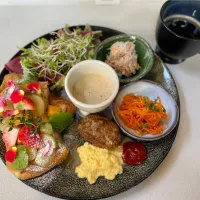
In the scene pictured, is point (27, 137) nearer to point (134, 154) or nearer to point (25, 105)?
point (25, 105)

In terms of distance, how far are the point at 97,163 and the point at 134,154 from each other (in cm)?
22

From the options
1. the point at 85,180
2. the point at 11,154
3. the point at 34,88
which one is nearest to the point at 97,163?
the point at 85,180

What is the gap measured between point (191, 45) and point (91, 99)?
718 millimetres

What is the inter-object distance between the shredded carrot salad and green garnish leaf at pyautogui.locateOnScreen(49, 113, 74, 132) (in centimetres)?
31

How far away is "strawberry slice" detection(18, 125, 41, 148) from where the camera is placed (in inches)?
58.6

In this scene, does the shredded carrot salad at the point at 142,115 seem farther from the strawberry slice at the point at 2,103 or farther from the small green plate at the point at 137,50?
the strawberry slice at the point at 2,103

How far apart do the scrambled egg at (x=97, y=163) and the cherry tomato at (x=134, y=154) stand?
40 mm

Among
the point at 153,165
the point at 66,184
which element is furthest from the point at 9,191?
the point at 153,165

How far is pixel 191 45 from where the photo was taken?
1.69m

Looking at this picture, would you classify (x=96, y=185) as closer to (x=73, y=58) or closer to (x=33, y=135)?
(x=33, y=135)

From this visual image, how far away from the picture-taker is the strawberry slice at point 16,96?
4.94 ft

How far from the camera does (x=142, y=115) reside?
1.60 meters

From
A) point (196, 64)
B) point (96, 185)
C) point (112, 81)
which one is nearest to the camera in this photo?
point (96, 185)

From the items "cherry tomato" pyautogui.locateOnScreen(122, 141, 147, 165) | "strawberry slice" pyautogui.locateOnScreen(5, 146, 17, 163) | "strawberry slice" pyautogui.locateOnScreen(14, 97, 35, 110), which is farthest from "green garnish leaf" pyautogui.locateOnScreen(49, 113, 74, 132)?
"cherry tomato" pyautogui.locateOnScreen(122, 141, 147, 165)
